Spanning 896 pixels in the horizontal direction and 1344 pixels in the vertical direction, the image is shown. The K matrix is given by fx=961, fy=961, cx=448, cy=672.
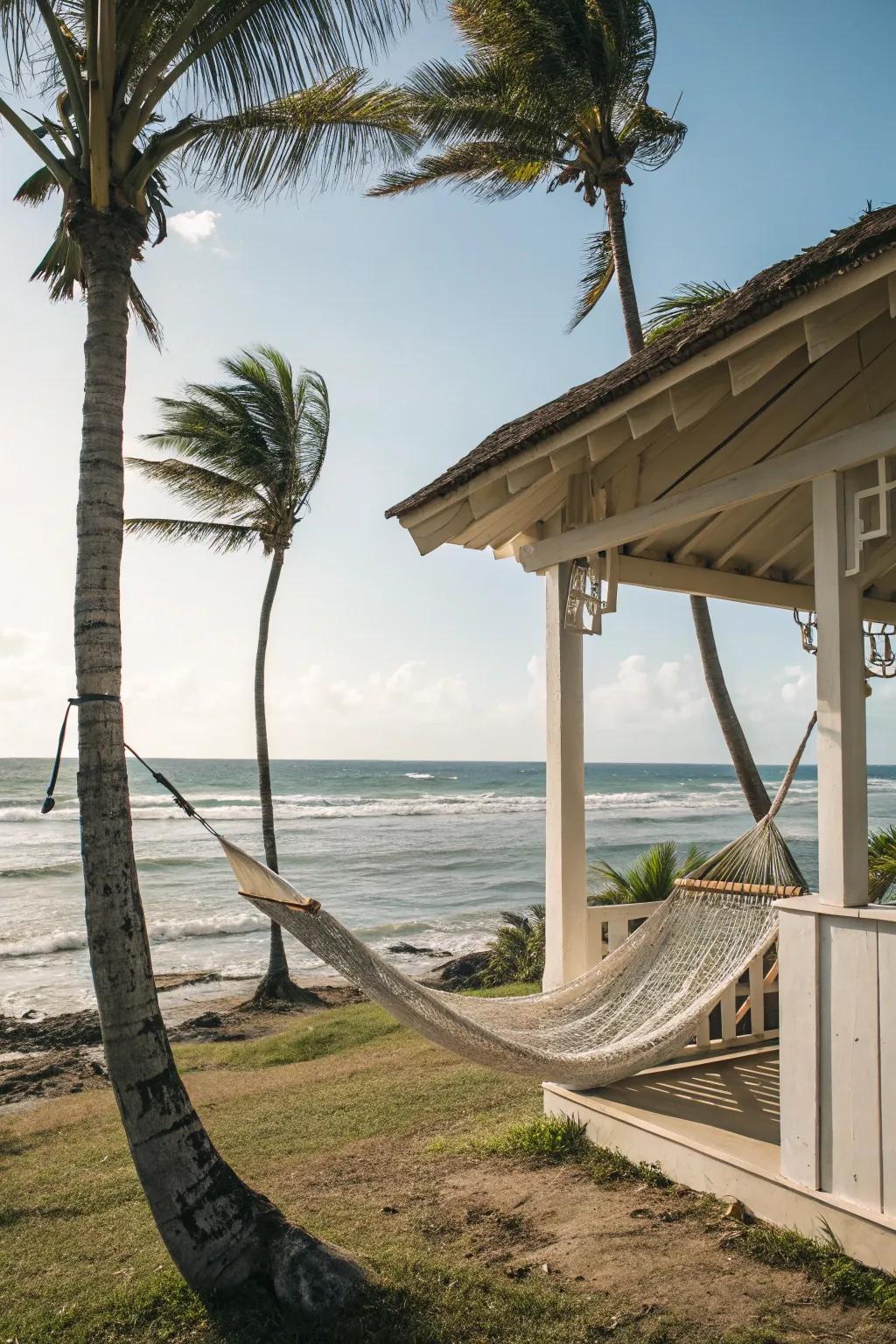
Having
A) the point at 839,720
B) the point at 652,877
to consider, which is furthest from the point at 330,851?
the point at 839,720

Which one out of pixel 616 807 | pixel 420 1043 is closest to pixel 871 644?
pixel 420 1043

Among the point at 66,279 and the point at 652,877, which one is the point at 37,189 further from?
the point at 652,877

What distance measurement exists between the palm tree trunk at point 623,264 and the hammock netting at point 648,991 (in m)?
4.85

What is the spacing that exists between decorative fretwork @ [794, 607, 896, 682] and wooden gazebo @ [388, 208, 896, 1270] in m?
0.41

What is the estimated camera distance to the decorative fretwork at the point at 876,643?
4.07m

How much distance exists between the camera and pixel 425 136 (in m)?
7.89

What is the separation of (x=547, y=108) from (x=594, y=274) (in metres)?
1.81

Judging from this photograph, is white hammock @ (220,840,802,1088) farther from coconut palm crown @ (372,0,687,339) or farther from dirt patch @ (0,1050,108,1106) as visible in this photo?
coconut palm crown @ (372,0,687,339)

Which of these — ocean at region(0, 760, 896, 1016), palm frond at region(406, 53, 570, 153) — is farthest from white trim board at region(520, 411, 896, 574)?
ocean at region(0, 760, 896, 1016)

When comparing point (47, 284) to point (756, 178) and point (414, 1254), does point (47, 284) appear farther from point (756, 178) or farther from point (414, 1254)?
point (756, 178)

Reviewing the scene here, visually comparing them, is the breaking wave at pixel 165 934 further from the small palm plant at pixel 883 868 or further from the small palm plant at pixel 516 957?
the small palm plant at pixel 883 868

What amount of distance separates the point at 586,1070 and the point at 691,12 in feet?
20.6

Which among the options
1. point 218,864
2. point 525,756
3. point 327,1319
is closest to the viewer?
point 327,1319

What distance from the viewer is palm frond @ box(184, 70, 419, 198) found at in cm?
361
